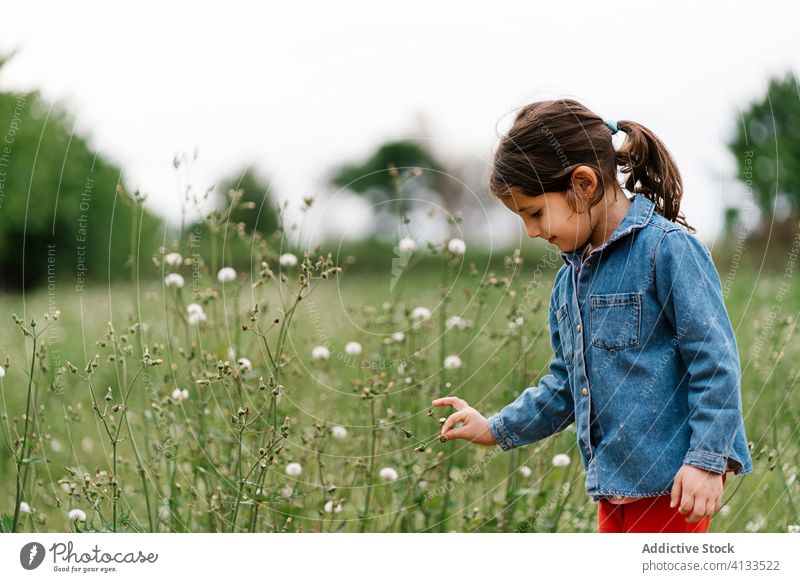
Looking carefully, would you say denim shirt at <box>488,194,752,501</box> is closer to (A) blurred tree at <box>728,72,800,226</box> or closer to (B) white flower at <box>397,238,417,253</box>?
(B) white flower at <box>397,238,417,253</box>

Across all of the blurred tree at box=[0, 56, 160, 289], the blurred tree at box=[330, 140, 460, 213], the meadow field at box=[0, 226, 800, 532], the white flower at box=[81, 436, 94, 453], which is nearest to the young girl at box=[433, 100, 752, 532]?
the meadow field at box=[0, 226, 800, 532]

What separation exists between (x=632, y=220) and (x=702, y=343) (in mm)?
296

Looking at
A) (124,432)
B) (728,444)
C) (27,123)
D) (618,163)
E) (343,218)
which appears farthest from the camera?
(27,123)

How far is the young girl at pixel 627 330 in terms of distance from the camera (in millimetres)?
1687

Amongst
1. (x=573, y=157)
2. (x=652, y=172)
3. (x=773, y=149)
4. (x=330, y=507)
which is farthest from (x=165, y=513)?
(x=773, y=149)

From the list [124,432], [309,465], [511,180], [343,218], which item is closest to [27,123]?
[124,432]

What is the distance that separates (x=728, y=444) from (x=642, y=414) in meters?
0.18

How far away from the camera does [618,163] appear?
1945 millimetres

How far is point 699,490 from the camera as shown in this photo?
1671 mm

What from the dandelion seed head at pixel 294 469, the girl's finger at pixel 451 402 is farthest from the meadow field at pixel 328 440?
the girl's finger at pixel 451 402

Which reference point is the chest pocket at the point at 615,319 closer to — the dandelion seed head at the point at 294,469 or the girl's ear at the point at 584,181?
the girl's ear at the point at 584,181

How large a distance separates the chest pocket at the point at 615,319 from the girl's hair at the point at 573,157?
20 cm
